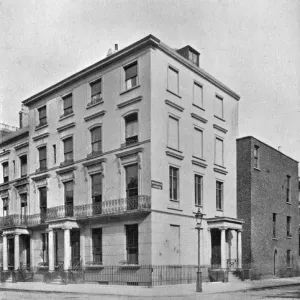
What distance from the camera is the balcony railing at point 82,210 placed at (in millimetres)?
23234

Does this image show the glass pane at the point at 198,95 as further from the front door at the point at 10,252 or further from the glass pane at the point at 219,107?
the front door at the point at 10,252

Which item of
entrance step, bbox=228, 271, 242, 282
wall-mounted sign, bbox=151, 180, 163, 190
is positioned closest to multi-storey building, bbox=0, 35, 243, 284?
wall-mounted sign, bbox=151, 180, 163, 190

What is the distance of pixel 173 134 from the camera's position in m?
25.0

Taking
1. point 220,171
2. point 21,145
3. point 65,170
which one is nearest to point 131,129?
point 65,170

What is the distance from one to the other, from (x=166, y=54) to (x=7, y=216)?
1732 cm

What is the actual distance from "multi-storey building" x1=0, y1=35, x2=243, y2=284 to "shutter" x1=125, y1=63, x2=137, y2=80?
6cm

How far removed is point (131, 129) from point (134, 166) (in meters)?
2.17

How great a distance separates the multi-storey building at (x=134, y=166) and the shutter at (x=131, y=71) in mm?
62

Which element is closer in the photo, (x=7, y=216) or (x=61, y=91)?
(x=61, y=91)

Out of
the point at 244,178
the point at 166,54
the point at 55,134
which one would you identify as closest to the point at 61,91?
the point at 55,134

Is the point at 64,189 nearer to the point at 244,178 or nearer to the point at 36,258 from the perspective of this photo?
the point at 36,258

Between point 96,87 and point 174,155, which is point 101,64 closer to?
point 96,87

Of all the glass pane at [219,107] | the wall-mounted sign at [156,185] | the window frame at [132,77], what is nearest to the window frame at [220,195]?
the glass pane at [219,107]

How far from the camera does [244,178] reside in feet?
99.3
